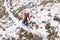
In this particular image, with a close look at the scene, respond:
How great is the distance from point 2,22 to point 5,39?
26.2 ft

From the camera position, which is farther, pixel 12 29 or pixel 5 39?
pixel 12 29

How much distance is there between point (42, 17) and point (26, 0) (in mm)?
13119

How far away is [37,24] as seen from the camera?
1159 inches

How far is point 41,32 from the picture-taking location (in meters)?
26.7

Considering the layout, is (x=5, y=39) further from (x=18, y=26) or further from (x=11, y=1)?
(x=11, y=1)

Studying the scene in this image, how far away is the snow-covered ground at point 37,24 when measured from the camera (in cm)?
2623

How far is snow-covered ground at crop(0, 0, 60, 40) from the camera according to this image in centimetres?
2623

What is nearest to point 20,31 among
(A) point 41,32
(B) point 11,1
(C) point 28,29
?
(C) point 28,29

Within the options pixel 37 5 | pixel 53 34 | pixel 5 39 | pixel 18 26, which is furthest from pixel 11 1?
pixel 53 34

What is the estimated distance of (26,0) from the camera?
43656 mm

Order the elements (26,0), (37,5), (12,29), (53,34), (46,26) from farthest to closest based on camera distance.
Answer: (26,0), (37,5), (12,29), (46,26), (53,34)

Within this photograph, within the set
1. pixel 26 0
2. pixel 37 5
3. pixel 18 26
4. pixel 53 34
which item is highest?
pixel 26 0

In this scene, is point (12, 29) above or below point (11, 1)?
below

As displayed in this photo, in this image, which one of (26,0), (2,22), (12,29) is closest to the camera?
(12,29)
